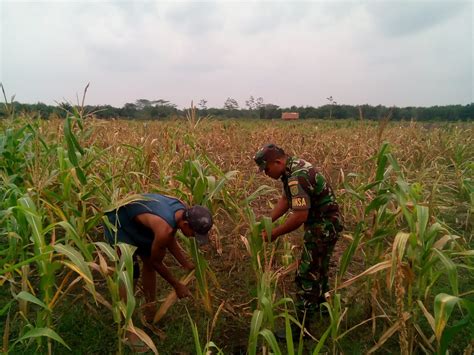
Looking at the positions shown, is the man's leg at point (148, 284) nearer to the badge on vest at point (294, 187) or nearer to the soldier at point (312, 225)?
the soldier at point (312, 225)

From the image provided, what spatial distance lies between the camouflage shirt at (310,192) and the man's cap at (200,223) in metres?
0.54

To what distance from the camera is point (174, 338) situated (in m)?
2.16

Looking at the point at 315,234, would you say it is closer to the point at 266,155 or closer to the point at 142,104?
the point at 266,155

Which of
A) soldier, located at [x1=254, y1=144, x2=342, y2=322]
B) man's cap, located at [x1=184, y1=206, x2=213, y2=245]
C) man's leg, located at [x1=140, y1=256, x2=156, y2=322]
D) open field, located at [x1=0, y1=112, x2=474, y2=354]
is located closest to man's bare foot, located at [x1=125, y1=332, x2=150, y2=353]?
open field, located at [x1=0, y1=112, x2=474, y2=354]

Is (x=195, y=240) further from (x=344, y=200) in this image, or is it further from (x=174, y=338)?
(x=344, y=200)

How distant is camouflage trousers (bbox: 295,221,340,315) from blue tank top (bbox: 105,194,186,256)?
84 cm

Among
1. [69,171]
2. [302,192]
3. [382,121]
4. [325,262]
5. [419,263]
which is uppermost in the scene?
[382,121]

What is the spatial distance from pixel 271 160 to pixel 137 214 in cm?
90

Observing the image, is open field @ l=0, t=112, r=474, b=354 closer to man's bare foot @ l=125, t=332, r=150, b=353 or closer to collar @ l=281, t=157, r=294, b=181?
man's bare foot @ l=125, t=332, r=150, b=353

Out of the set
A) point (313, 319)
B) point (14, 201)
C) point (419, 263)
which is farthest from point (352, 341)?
point (14, 201)

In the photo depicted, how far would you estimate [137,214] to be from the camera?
2115mm

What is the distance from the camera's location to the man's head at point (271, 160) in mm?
2207

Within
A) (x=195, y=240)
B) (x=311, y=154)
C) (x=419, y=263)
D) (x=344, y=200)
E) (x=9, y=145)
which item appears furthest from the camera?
(x=311, y=154)

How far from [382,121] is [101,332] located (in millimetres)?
2198
